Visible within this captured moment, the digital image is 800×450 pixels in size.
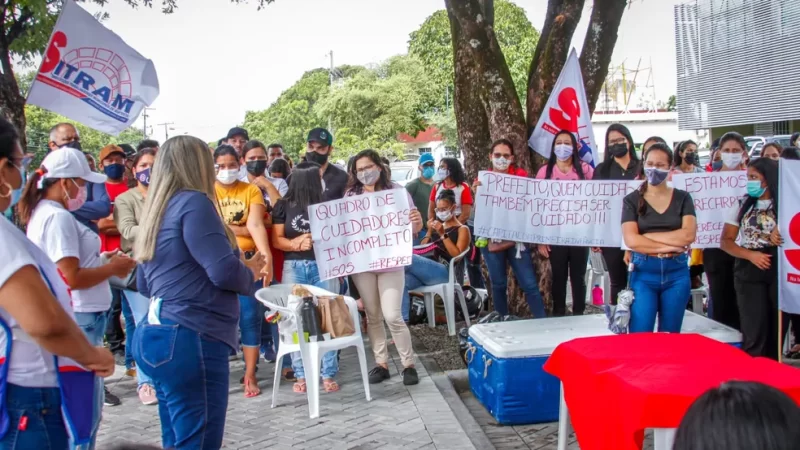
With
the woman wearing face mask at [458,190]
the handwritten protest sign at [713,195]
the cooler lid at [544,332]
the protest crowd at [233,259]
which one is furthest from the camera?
the woman wearing face mask at [458,190]

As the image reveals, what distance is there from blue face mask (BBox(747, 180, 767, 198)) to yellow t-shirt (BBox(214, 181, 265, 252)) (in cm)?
391

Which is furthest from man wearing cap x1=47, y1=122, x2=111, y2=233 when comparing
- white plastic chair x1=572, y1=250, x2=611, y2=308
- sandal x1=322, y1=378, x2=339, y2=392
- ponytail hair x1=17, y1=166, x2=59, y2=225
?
white plastic chair x1=572, y1=250, x2=611, y2=308

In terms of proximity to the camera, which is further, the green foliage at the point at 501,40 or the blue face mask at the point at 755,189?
the green foliage at the point at 501,40

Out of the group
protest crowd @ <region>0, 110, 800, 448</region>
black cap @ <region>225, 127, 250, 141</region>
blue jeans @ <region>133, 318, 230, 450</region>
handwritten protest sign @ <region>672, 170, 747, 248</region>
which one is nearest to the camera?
protest crowd @ <region>0, 110, 800, 448</region>

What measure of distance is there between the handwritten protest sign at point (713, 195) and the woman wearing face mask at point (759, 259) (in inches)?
21.8

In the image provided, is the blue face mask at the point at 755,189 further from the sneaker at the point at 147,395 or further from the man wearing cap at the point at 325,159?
the sneaker at the point at 147,395

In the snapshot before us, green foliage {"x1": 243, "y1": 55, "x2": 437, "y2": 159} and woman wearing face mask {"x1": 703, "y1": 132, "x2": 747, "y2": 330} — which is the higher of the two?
green foliage {"x1": 243, "y1": 55, "x2": 437, "y2": 159}

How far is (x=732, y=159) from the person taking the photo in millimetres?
6855

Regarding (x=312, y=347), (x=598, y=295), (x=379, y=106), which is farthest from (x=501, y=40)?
(x=312, y=347)

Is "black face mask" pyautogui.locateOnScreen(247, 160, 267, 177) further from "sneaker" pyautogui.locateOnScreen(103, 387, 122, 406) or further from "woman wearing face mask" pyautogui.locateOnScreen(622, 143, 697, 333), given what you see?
"woman wearing face mask" pyautogui.locateOnScreen(622, 143, 697, 333)

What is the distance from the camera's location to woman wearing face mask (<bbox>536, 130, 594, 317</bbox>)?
712cm

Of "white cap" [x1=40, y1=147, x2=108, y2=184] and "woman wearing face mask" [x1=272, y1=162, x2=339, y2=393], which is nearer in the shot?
"white cap" [x1=40, y1=147, x2=108, y2=184]

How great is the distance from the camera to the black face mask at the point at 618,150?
6824 mm

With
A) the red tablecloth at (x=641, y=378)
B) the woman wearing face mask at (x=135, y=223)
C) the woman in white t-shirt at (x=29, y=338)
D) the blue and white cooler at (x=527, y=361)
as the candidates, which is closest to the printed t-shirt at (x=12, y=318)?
the woman in white t-shirt at (x=29, y=338)
